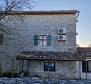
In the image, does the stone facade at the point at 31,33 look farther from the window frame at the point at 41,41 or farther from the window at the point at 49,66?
the window at the point at 49,66

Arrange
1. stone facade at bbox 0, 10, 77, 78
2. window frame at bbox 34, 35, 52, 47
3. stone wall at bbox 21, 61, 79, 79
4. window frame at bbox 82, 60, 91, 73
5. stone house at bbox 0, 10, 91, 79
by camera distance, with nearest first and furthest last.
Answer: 1. stone wall at bbox 21, 61, 79, 79
2. stone house at bbox 0, 10, 91, 79
3. window frame at bbox 82, 60, 91, 73
4. stone facade at bbox 0, 10, 77, 78
5. window frame at bbox 34, 35, 52, 47

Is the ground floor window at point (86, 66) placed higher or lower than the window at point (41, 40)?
lower

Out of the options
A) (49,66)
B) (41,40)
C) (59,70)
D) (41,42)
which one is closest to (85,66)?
(59,70)

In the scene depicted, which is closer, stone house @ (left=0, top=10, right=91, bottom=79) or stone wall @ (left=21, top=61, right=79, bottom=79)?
stone wall @ (left=21, top=61, right=79, bottom=79)

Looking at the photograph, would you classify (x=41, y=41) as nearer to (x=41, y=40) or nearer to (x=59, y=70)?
(x=41, y=40)

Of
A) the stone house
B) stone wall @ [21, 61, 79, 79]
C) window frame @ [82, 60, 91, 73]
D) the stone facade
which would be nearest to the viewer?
stone wall @ [21, 61, 79, 79]

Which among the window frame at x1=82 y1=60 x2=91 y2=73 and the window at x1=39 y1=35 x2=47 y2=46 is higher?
the window at x1=39 y1=35 x2=47 y2=46

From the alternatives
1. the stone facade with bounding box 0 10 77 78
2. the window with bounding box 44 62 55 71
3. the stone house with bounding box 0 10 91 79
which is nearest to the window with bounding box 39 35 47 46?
the stone house with bounding box 0 10 91 79

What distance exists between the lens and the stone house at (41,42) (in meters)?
23.5

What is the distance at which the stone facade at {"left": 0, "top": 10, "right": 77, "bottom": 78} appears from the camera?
79.4ft

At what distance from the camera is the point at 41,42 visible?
964 inches

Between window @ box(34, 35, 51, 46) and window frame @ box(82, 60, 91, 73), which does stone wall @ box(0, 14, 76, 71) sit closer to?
window @ box(34, 35, 51, 46)

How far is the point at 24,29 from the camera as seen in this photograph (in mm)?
24797

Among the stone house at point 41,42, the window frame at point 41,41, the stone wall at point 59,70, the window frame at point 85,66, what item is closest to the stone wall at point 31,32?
the stone house at point 41,42
